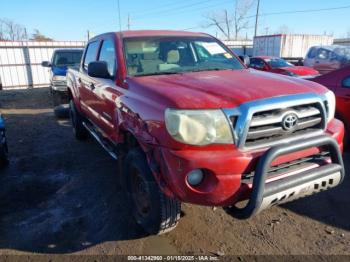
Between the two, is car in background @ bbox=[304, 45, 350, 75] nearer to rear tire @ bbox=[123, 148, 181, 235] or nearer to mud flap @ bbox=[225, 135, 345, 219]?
mud flap @ bbox=[225, 135, 345, 219]

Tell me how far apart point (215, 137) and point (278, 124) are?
557 mm

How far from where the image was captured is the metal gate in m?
17.9

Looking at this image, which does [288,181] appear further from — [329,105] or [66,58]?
[66,58]

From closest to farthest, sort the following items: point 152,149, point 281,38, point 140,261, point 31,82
Result: 1. point 152,149
2. point 140,261
3. point 31,82
4. point 281,38

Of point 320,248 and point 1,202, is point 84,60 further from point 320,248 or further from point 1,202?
point 320,248

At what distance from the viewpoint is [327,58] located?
13.3 m

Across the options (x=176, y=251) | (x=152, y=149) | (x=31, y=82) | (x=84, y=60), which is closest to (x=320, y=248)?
(x=176, y=251)

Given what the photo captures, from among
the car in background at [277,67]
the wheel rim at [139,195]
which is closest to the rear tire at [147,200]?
the wheel rim at [139,195]

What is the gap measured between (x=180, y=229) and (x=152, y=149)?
1093mm

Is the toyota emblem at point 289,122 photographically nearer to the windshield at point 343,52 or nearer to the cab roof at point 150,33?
the cab roof at point 150,33

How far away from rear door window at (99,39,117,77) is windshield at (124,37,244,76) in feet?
0.68

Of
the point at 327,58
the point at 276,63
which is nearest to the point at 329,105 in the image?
the point at 276,63

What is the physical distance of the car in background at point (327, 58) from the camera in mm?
12758

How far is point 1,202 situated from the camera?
12.3 feet
